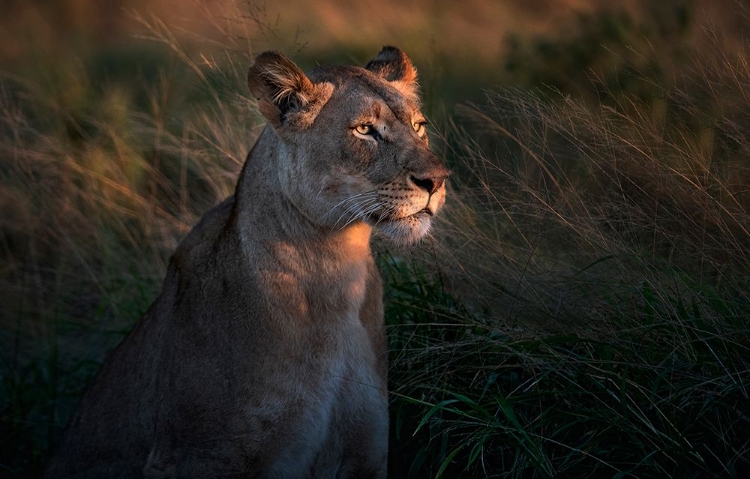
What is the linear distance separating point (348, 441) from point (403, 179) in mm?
938

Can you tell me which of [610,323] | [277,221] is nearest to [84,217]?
[277,221]

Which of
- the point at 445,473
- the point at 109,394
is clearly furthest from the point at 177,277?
the point at 445,473

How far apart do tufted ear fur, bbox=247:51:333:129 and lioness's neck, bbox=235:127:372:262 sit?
115 millimetres

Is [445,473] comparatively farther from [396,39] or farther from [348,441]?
[396,39]

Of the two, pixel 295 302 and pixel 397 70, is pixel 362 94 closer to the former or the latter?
pixel 397 70

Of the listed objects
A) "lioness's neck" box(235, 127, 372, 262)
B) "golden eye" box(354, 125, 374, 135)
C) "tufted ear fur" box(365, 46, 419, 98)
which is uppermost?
"tufted ear fur" box(365, 46, 419, 98)

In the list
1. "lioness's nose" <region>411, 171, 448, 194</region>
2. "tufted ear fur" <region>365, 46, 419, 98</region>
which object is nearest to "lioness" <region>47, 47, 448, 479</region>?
"lioness's nose" <region>411, 171, 448, 194</region>

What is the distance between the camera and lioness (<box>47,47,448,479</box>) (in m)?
3.26

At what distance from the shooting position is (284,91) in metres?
3.41

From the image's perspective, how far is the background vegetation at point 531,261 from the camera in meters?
3.30

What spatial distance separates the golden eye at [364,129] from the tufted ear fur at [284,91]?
171 mm

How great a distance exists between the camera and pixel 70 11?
13781mm

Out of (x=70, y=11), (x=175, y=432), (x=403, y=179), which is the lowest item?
A: (x=70, y=11)

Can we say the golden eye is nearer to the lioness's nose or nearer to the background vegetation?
the lioness's nose
